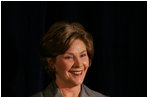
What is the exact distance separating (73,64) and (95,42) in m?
0.28

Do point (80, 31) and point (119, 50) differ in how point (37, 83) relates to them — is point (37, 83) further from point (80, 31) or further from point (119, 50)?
point (119, 50)

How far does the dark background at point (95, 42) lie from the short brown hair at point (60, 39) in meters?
0.10

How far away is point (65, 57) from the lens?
124 centimetres

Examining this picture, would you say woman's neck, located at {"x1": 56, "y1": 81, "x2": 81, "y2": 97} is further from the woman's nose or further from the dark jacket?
the woman's nose

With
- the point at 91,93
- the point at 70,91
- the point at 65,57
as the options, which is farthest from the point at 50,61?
the point at 91,93

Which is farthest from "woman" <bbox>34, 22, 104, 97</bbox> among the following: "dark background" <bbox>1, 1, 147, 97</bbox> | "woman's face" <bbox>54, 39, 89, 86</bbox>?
"dark background" <bbox>1, 1, 147, 97</bbox>

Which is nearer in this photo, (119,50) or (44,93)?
(44,93)

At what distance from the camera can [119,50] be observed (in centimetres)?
148

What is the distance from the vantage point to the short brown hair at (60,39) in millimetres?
1225

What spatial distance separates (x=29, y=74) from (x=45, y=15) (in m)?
0.36

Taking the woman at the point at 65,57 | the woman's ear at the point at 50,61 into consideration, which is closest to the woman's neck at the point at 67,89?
the woman at the point at 65,57

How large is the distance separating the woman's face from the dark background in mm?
170

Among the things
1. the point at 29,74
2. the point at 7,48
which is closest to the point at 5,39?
the point at 7,48

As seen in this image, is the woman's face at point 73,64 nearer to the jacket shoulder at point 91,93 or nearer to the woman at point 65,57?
the woman at point 65,57
